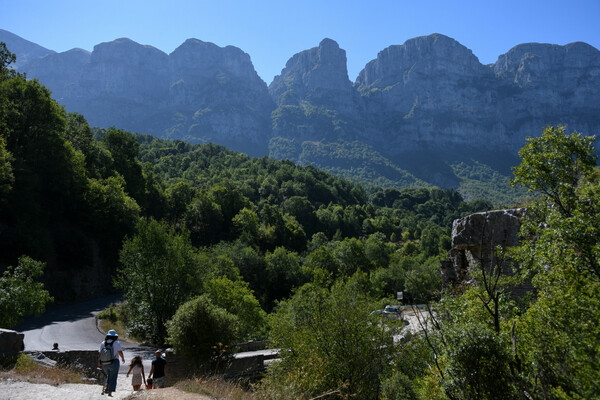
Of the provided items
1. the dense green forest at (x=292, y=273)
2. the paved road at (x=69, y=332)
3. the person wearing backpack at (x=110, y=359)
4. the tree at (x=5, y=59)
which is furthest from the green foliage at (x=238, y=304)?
the tree at (x=5, y=59)

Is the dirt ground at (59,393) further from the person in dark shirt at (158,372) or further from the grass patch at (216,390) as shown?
the person in dark shirt at (158,372)

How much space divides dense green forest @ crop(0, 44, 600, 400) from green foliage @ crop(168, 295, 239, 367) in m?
0.05

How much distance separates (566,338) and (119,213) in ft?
151

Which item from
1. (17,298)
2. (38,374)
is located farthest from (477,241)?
(17,298)

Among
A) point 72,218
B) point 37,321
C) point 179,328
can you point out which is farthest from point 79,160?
point 179,328

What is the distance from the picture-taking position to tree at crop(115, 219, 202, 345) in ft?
77.8

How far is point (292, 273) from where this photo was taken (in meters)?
51.2

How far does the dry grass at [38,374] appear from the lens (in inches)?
347

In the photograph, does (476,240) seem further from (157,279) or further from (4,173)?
(4,173)

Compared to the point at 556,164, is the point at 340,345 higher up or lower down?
lower down

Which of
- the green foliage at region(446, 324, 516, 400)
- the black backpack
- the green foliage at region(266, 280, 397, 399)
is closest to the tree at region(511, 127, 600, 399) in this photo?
the green foliage at region(446, 324, 516, 400)

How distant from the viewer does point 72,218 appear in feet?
134

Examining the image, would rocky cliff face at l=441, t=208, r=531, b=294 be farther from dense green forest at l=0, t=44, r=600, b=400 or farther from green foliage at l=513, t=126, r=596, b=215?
green foliage at l=513, t=126, r=596, b=215

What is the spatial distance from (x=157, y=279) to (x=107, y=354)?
15508 millimetres
